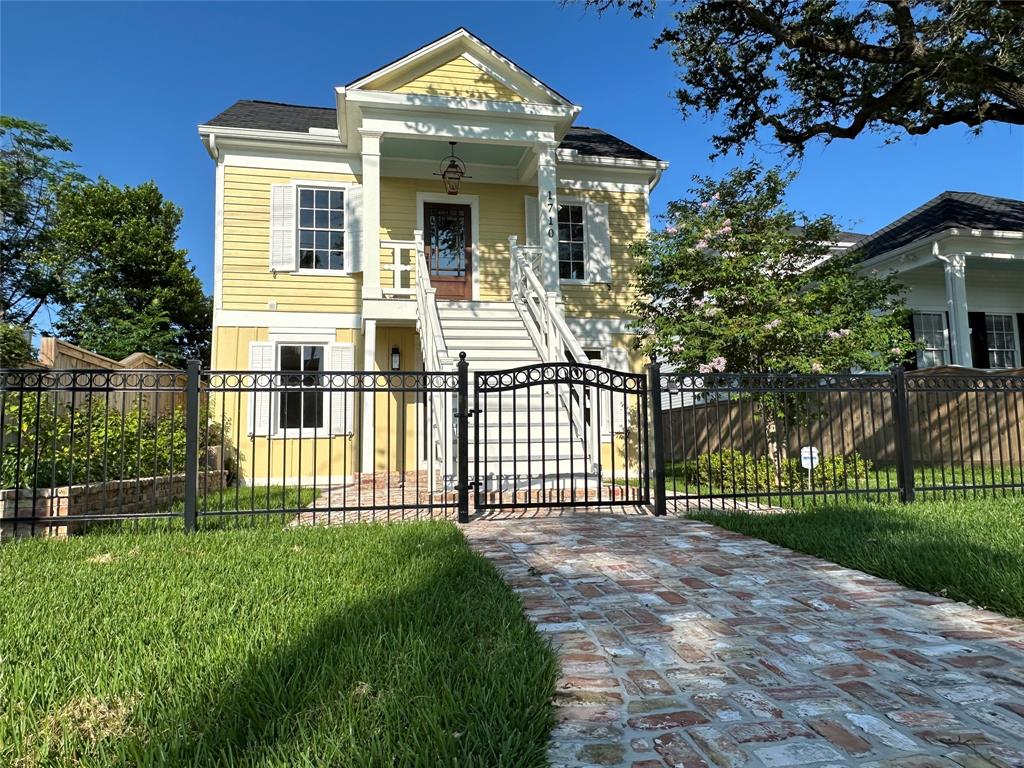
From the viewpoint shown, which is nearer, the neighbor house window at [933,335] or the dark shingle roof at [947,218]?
the dark shingle roof at [947,218]

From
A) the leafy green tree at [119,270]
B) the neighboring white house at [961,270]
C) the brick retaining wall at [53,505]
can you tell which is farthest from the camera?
the leafy green tree at [119,270]

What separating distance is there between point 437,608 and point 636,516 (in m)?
3.94

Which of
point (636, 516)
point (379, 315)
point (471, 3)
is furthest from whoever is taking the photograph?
point (471, 3)

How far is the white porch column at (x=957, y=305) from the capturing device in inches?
510

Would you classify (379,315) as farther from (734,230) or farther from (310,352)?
(734,230)

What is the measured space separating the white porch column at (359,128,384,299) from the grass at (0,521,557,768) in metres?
7.24

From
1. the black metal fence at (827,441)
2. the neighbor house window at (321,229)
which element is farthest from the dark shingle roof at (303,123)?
the black metal fence at (827,441)

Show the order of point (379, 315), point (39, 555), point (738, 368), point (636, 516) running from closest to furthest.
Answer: point (39, 555) < point (636, 516) < point (738, 368) < point (379, 315)

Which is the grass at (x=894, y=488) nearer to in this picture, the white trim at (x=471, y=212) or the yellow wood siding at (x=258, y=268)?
the white trim at (x=471, y=212)

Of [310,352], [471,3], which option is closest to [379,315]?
[310,352]

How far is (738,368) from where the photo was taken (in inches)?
374

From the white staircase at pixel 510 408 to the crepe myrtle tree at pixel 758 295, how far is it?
210cm

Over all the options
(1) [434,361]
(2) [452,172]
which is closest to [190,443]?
(1) [434,361]

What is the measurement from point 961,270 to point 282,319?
13936mm
